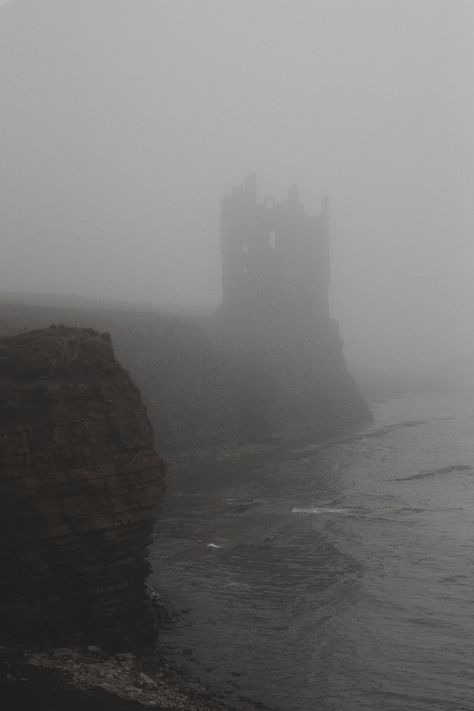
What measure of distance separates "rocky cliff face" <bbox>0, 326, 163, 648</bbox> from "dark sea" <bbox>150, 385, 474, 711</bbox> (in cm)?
248

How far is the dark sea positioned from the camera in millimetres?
20484

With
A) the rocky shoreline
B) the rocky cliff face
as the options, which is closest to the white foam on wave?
the rocky cliff face

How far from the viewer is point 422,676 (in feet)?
68.3

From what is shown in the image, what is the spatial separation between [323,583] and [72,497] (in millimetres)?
10732

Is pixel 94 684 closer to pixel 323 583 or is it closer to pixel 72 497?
pixel 72 497

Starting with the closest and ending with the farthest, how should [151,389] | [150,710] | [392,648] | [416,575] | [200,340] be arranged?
1. [150,710]
2. [392,648]
3. [416,575]
4. [151,389]
5. [200,340]

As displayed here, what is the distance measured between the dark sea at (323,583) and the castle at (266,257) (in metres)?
48.8

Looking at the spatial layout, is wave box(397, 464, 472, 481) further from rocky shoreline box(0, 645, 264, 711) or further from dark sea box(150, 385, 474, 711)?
rocky shoreline box(0, 645, 264, 711)

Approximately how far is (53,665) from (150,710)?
10.4 feet

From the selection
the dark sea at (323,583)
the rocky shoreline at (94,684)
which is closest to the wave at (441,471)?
the dark sea at (323,583)

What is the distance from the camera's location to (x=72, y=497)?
852 inches

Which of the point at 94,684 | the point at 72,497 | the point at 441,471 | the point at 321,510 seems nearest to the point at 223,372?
the point at 441,471

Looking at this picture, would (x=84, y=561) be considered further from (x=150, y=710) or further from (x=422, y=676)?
(x=422, y=676)

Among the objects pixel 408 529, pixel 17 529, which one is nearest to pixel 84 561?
pixel 17 529
